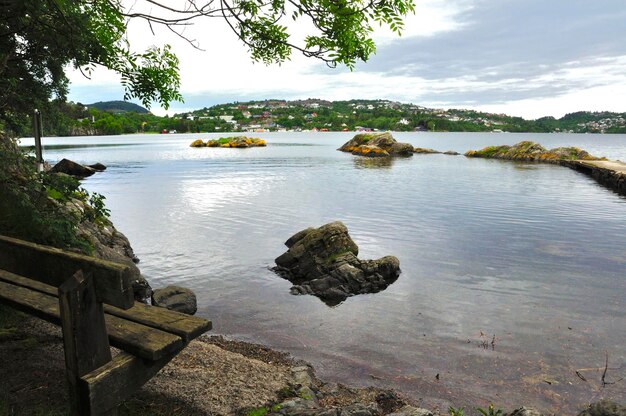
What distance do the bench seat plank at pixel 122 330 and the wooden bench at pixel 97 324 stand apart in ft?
0.03

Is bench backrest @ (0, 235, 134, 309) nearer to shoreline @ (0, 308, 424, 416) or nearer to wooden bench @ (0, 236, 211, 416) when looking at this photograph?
wooden bench @ (0, 236, 211, 416)

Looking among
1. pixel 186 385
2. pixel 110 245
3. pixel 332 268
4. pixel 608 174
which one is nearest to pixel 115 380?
pixel 186 385

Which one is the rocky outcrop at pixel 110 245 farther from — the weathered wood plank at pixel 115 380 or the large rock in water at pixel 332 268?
the weathered wood plank at pixel 115 380

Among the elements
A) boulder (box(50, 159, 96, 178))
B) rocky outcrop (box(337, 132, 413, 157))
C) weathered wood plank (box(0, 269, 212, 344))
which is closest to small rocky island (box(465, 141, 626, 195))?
rocky outcrop (box(337, 132, 413, 157))

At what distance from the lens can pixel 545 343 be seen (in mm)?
11453

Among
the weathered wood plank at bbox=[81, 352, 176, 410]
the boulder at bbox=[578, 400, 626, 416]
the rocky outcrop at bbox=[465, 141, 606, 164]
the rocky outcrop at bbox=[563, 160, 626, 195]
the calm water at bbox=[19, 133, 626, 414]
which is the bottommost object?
the calm water at bbox=[19, 133, 626, 414]

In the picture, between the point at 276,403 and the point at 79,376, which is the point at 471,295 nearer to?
the point at 276,403

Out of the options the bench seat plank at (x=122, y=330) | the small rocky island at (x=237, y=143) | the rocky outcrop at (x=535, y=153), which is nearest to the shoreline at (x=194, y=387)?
the bench seat plank at (x=122, y=330)

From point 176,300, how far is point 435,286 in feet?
29.7

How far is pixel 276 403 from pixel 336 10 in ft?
20.8

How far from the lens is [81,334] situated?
420 centimetres

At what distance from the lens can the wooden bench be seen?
405 centimetres

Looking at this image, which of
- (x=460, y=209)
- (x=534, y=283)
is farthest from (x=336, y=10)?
(x=460, y=209)

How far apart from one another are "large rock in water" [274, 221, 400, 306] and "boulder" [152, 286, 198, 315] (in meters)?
3.62
